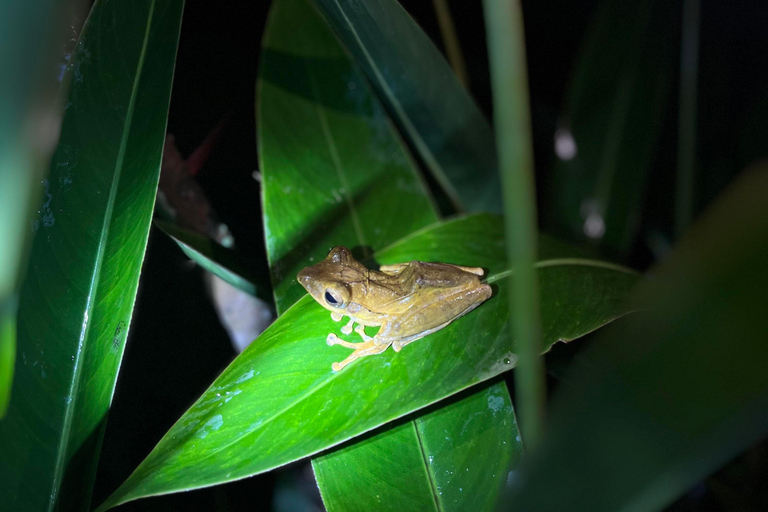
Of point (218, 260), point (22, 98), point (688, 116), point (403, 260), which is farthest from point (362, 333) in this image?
point (688, 116)

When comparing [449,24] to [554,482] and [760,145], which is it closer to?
[760,145]

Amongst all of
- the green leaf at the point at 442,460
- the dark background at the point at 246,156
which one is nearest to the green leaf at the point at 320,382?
the green leaf at the point at 442,460

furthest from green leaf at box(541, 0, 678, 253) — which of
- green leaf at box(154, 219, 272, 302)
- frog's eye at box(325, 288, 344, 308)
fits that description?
green leaf at box(154, 219, 272, 302)

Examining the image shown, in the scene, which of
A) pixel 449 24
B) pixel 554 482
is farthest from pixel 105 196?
pixel 449 24

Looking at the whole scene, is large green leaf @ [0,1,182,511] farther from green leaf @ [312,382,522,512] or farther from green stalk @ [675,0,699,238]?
green stalk @ [675,0,699,238]

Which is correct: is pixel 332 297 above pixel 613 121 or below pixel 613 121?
below

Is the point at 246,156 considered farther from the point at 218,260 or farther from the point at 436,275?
the point at 436,275
